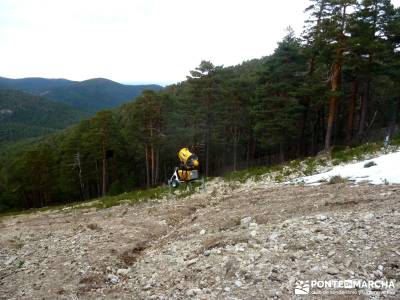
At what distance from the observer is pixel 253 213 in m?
10.5

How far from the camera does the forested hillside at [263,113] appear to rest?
25953 millimetres

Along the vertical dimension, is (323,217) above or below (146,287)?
above

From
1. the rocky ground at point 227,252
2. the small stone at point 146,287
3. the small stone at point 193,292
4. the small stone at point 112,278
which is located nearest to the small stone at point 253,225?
the rocky ground at point 227,252

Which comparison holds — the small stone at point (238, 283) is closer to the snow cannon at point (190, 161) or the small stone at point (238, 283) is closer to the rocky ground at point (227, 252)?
the rocky ground at point (227, 252)

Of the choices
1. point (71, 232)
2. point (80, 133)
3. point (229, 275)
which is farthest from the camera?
point (80, 133)

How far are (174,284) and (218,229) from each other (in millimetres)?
3090

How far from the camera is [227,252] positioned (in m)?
7.48

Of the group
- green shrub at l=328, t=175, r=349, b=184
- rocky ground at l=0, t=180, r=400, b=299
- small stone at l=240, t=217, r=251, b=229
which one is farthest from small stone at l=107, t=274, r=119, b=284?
green shrub at l=328, t=175, r=349, b=184

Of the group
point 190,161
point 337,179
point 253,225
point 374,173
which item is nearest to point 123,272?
point 253,225

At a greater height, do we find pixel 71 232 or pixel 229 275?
pixel 229 275

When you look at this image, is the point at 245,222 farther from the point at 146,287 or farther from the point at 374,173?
the point at 374,173

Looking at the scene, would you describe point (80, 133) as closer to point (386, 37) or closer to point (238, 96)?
point (238, 96)

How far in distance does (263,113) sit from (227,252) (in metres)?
27.8

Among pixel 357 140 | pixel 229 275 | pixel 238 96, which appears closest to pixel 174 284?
pixel 229 275
